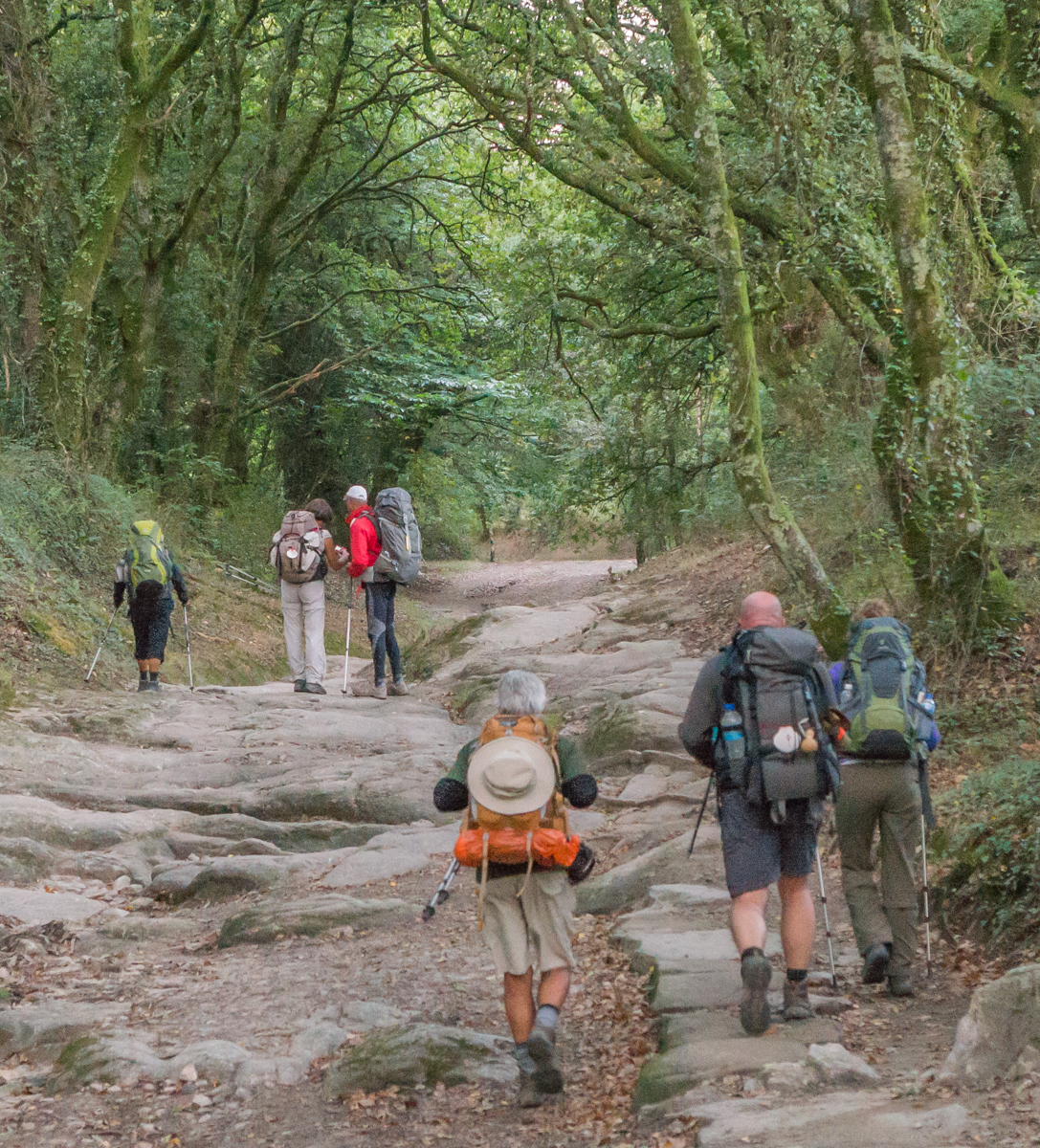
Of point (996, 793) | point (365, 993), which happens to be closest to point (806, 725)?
point (996, 793)

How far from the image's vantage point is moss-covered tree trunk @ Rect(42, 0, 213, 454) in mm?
15664

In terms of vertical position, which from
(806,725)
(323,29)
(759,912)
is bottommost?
(759,912)

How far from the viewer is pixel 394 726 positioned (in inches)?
484

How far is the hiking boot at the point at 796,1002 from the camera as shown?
203 inches

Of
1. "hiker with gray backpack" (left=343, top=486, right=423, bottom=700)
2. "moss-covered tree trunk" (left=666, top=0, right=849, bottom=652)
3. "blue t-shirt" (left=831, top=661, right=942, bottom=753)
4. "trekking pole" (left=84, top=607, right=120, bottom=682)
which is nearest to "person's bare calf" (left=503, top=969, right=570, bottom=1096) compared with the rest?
"blue t-shirt" (left=831, top=661, right=942, bottom=753)

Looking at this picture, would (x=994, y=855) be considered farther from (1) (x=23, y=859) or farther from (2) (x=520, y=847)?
(1) (x=23, y=859)

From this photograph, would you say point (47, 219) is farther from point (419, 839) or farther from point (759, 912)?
point (759, 912)

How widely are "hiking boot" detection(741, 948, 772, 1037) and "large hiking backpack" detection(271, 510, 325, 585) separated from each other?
9.30 metres

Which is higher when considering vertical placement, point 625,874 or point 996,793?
point 996,793

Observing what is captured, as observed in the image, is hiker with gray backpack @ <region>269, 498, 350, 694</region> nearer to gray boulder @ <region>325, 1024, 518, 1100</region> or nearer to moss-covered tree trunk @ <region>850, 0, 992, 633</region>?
moss-covered tree trunk @ <region>850, 0, 992, 633</region>

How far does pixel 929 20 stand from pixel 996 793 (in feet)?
24.9

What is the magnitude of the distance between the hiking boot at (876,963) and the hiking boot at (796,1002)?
0.56 m

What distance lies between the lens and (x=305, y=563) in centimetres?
1346

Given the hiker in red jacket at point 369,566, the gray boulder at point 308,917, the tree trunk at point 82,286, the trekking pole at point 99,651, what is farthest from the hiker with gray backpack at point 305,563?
the gray boulder at point 308,917
